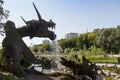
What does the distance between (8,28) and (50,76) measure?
251cm

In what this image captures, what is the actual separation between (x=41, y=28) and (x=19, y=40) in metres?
0.97

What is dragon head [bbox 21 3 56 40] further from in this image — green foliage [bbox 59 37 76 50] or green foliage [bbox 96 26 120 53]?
green foliage [bbox 59 37 76 50]

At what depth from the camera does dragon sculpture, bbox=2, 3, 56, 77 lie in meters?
12.0

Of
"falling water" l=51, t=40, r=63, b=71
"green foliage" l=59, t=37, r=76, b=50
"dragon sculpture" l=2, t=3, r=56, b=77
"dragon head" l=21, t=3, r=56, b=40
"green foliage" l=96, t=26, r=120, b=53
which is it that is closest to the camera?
"dragon sculpture" l=2, t=3, r=56, b=77

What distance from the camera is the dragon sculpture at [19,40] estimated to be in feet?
39.3

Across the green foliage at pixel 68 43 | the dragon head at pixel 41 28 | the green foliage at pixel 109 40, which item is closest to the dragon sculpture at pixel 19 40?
the dragon head at pixel 41 28

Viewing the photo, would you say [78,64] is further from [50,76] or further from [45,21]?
[45,21]

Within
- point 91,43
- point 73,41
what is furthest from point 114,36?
point 73,41

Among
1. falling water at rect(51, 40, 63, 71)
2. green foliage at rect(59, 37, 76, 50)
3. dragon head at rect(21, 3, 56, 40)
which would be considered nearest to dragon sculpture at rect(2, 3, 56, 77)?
dragon head at rect(21, 3, 56, 40)


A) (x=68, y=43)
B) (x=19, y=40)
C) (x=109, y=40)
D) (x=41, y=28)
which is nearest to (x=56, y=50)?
(x=41, y=28)

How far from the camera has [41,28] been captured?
12.6 metres

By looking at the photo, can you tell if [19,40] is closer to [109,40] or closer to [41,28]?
[41,28]

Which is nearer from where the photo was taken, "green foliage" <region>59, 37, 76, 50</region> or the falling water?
the falling water

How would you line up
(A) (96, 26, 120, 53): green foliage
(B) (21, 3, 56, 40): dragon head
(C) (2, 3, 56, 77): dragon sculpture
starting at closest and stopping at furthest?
1. (C) (2, 3, 56, 77): dragon sculpture
2. (B) (21, 3, 56, 40): dragon head
3. (A) (96, 26, 120, 53): green foliage
